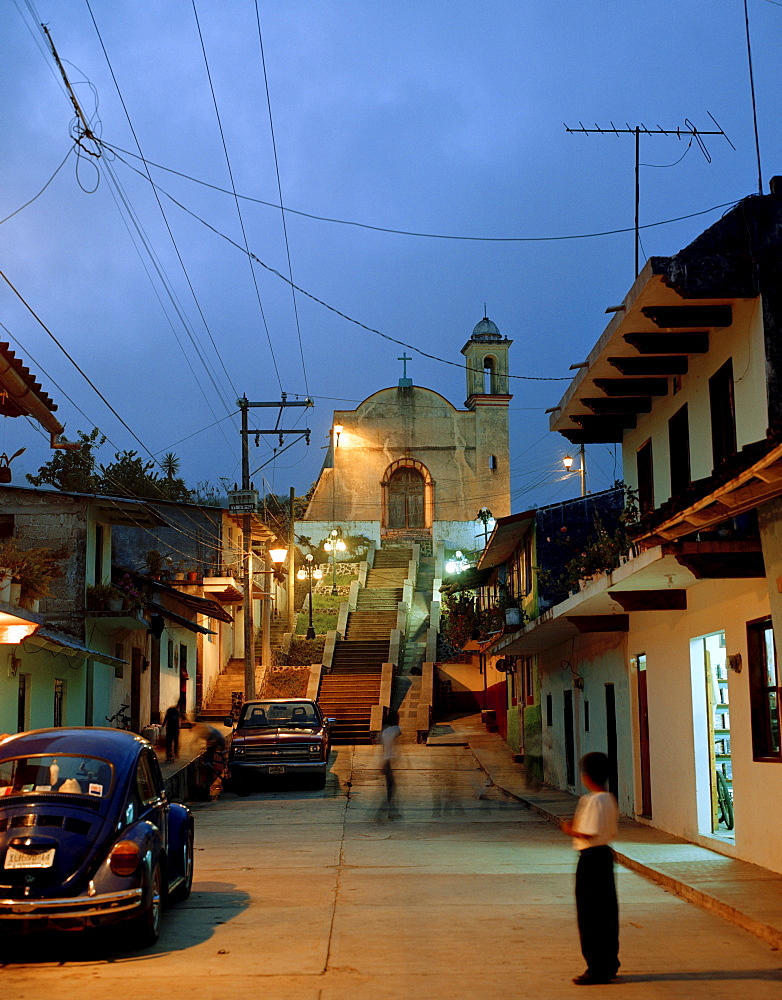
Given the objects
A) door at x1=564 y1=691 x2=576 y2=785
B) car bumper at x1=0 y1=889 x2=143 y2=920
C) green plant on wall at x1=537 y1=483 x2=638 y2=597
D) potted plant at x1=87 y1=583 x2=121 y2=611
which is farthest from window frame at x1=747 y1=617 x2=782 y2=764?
potted plant at x1=87 y1=583 x2=121 y2=611

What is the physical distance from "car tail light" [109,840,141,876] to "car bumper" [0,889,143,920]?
0.57 ft

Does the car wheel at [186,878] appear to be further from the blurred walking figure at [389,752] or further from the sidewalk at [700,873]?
the blurred walking figure at [389,752]

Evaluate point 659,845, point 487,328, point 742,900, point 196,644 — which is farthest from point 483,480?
point 742,900

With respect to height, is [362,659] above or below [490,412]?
below

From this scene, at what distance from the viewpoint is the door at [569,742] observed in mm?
22767

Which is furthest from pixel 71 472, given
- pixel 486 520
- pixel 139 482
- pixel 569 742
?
pixel 569 742

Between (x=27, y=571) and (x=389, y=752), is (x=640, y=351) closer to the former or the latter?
(x=389, y=752)

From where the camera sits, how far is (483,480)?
58.6 m

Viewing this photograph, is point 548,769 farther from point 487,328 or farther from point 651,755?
point 487,328

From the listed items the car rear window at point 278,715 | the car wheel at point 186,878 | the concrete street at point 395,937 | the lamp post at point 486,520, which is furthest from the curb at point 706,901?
the lamp post at point 486,520

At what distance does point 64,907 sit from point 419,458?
5143 cm

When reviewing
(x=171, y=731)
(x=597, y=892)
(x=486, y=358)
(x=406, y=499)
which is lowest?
(x=597, y=892)

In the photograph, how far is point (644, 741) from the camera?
16.8m

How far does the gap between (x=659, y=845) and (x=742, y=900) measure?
4.41 metres
